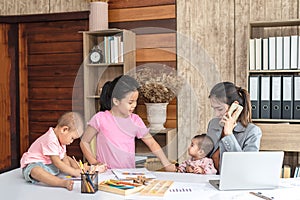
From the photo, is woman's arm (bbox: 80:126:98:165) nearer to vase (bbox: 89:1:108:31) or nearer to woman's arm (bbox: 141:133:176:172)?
woman's arm (bbox: 141:133:176:172)

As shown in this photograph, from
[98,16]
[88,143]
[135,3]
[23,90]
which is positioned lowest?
[88,143]

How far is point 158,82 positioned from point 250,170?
1.68 meters

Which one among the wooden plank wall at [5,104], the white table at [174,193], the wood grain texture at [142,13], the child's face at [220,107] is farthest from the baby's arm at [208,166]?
the wooden plank wall at [5,104]

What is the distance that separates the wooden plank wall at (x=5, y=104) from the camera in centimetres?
452

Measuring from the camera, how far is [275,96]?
336cm

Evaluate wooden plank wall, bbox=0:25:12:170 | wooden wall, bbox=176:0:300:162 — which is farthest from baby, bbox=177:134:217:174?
wooden plank wall, bbox=0:25:12:170

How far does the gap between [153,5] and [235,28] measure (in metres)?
0.83

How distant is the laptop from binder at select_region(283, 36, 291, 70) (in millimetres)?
1646

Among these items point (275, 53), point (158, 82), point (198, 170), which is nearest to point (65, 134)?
point (198, 170)

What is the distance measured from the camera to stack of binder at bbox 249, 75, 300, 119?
3336 mm

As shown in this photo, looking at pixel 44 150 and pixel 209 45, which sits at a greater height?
pixel 209 45

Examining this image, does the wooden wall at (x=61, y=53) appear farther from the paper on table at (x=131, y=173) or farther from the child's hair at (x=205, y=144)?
the paper on table at (x=131, y=173)

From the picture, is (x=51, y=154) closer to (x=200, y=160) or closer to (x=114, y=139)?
(x=114, y=139)

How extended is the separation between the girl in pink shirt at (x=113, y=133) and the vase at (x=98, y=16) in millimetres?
1488
